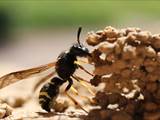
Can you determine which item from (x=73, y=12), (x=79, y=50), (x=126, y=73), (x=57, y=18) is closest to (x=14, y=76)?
(x=79, y=50)

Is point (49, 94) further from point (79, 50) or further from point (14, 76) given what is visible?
point (79, 50)

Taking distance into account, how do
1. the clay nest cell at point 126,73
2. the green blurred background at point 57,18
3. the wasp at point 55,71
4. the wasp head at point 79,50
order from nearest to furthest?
the clay nest cell at point 126,73 → the wasp head at point 79,50 → the wasp at point 55,71 → the green blurred background at point 57,18

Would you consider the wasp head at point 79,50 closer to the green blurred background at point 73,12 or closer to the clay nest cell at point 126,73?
the clay nest cell at point 126,73

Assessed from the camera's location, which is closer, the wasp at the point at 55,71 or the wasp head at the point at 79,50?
the wasp head at the point at 79,50

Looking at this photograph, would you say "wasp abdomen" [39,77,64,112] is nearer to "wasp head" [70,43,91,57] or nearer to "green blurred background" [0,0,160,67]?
"wasp head" [70,43,91,57]

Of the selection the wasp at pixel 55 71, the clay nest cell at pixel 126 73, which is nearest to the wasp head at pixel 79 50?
the wasp at pixel 55 71

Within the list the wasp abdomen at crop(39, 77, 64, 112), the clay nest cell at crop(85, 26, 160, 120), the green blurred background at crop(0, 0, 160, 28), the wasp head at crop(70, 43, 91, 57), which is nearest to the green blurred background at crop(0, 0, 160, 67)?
the green blurred background at crop(0, 0, 160, 28)

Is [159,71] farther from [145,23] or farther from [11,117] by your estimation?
[145,23]
